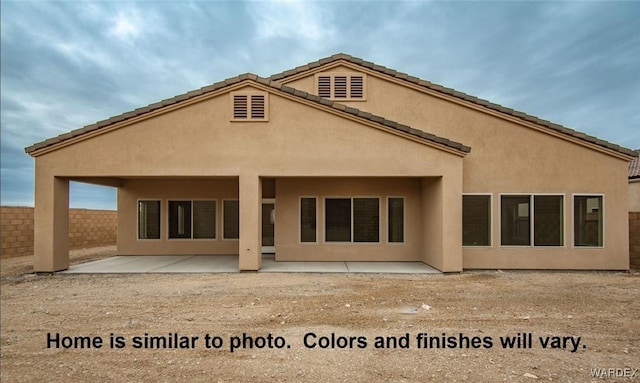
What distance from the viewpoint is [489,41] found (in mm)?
21984

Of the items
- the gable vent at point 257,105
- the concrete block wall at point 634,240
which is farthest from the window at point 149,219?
the concrete block wall at point 634,240

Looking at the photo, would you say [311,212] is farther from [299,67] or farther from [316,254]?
[299,67]

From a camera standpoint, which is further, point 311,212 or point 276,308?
point 311,212

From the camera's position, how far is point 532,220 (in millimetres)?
11930

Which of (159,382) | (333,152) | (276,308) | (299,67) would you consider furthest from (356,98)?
(159,382)

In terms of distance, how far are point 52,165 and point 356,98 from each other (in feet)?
33.3

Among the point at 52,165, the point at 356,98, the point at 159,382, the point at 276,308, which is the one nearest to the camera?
the point at 159,382

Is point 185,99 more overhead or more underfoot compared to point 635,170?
more overhead

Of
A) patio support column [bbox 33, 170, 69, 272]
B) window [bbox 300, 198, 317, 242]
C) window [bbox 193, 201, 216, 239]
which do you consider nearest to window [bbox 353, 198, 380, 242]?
window [bbox 300, 198, 317, 242]

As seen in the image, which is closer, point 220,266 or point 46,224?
point 46,224

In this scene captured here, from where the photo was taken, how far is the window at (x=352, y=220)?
13.2 meters

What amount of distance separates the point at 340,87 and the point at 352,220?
5.13 metres

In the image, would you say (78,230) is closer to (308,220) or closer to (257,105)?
(308,220)

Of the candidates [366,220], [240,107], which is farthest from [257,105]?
[366,220]
